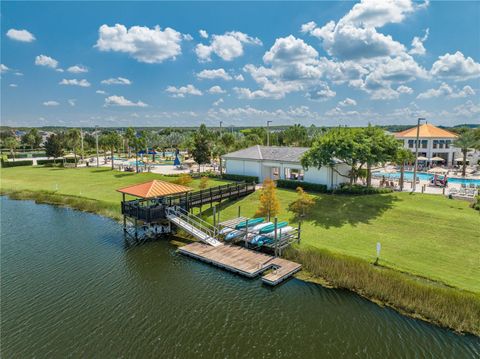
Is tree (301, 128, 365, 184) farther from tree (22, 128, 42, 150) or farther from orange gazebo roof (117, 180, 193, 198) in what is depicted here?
tree (22, 128, 42, 150)

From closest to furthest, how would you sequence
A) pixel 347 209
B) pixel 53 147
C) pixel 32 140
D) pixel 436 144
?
1. pixel 347 209
2. pixel 436 144
3. pixel 53 147
4. pixel 32 140

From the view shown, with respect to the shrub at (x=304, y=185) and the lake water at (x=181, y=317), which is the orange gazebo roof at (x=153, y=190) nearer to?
the lake water at (x=181, y=317)

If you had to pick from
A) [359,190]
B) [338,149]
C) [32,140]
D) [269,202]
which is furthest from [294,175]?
[32,140]

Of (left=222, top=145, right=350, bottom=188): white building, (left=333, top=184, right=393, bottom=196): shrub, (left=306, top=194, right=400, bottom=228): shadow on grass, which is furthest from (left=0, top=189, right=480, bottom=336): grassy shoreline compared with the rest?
(left=222, top=145, right=350, bottom=188): white building

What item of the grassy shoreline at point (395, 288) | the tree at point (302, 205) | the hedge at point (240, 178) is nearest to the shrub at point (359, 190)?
the tree at point (302, 205)

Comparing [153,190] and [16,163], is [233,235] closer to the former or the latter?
[153,190]

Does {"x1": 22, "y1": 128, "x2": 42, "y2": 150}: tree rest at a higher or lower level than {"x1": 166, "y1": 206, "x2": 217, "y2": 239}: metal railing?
higher
